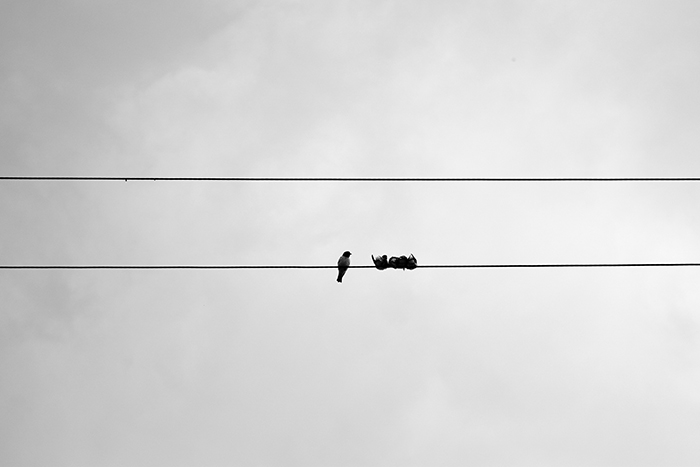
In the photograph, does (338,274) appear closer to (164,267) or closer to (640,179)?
(164,267)

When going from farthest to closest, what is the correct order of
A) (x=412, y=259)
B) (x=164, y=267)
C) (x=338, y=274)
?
(x=338, y=274) < (x=412, y=259) < (x=164, y=267)

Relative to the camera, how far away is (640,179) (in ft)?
43.4

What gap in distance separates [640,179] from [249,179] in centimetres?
760

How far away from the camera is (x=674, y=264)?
13.5m

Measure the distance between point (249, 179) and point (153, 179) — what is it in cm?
213

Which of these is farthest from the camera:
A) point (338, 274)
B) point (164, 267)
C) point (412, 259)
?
point (338, 274)

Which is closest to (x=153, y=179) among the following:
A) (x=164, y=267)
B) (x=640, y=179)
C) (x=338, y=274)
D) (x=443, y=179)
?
(x=164, y=267)

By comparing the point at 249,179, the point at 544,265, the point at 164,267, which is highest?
the point at 249,179

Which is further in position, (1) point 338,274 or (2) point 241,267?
(1) point 338,274

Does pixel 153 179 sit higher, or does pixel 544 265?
pixel 153 179

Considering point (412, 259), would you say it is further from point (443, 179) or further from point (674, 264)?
point (674, 264)

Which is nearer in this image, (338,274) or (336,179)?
(336,179)

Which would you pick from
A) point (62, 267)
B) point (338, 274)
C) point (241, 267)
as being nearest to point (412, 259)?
point (338, 274)

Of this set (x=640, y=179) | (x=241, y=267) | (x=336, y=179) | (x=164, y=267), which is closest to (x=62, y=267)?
(x=164, y=267)
